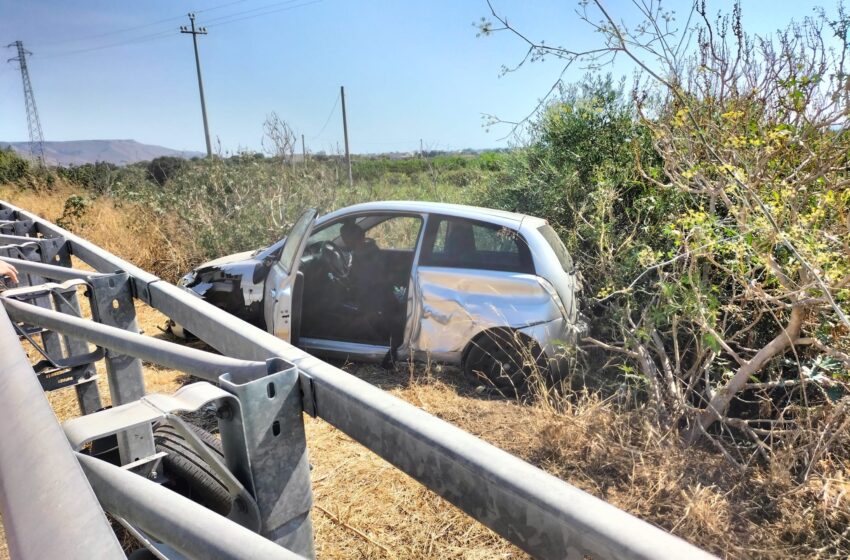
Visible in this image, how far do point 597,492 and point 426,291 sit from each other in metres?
2.09

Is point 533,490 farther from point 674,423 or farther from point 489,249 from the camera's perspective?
point 489,249

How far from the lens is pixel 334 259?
533 cm

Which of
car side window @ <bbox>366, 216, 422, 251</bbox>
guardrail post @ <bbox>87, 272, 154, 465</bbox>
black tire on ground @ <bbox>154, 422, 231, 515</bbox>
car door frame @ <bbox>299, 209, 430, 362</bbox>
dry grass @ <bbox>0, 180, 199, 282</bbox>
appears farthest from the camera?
dry grass @ <bbox>0, 180, 199, 282</bbox>

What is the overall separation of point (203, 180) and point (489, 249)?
7.88 meters

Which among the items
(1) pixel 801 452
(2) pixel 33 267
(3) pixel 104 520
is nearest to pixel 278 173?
(2) pixel 33 267

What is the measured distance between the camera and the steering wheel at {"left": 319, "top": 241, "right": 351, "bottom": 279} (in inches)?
208

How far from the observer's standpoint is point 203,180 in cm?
1034

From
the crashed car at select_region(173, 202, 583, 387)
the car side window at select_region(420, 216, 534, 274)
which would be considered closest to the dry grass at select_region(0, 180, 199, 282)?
the crashed car at select_region(173, 202, 583, 387)

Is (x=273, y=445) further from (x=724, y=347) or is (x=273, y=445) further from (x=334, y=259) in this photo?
(x=334, y=259)

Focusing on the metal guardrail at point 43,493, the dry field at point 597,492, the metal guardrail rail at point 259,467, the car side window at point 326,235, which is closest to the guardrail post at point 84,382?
the metal guardrail rail at point 259,467

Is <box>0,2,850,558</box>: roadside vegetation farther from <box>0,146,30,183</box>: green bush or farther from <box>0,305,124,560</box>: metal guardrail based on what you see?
<box>0,146,30,183</box>: green bush

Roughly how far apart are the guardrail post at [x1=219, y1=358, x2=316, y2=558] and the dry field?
1743 mm

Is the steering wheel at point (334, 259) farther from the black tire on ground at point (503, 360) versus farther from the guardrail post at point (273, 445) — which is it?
the guardrail post at point (273, 445)

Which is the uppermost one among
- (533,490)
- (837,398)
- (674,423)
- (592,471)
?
(533,490)
